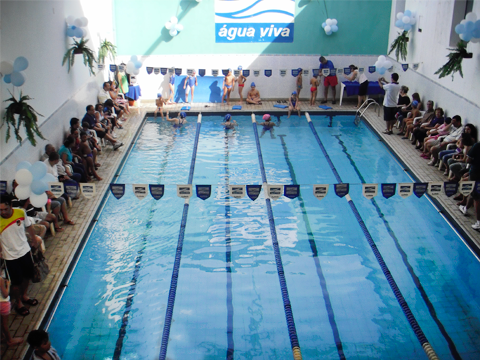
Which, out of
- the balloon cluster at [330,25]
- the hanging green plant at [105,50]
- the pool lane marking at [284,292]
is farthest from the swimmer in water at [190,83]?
the pool lane marking at [284,292]

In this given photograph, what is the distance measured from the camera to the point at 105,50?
13.2 meters

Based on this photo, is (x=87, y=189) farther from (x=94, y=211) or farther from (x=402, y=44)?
(x=402, y=44)

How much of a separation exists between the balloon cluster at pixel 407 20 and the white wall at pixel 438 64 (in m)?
0.17

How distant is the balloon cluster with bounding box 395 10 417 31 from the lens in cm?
1277

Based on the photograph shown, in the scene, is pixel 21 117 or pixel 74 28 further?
pixel 74 28

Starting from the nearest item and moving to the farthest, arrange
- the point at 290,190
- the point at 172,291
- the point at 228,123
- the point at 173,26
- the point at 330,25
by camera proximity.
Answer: the point at 172,291 < the point at 290,190 < the point at 228,123 < the point at 173,26 < the point at 330,25

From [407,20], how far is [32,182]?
1099 cm

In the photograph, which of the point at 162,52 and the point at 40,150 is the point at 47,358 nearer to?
the point at 40,150

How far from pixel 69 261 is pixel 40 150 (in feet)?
8.92

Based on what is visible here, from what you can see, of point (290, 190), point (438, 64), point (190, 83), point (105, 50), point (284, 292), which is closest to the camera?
point (284, 292)

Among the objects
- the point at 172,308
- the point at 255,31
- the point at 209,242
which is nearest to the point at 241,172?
the point at 209,242

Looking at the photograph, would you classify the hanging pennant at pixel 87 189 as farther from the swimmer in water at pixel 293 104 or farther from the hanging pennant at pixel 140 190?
the swimmer in water at pixel 293 104

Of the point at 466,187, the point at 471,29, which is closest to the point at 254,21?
the point at 471,29

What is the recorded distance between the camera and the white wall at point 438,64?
945cm
